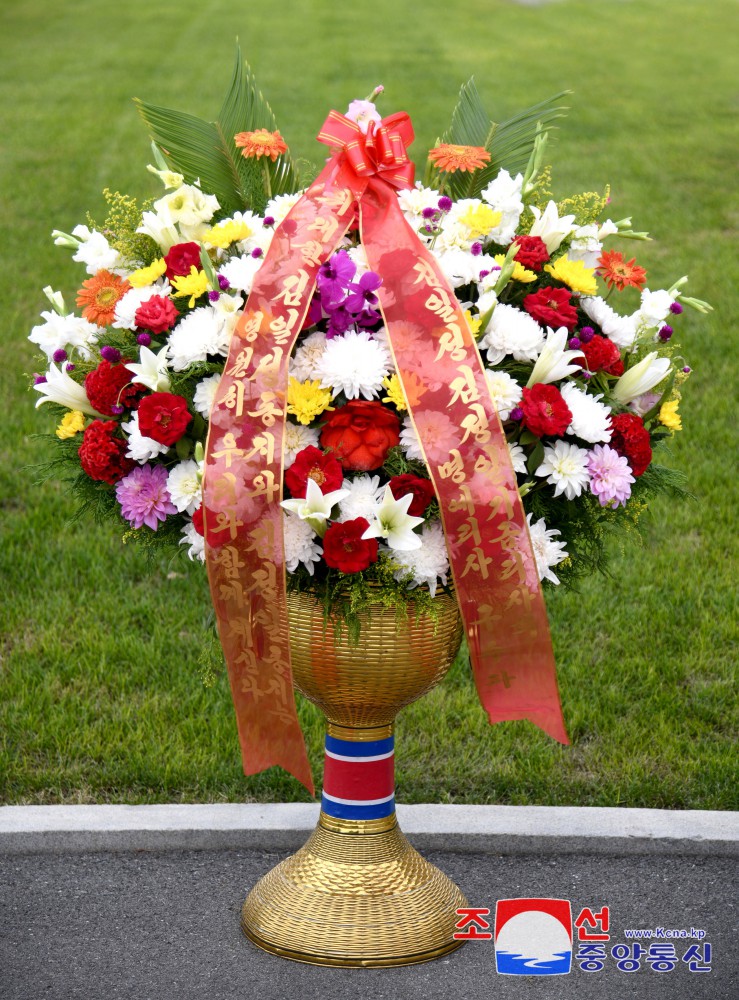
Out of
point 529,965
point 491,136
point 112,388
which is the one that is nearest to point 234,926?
point 529,965

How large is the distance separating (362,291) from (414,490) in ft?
1.49

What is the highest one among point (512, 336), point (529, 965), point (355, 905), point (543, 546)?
point (512, 336)

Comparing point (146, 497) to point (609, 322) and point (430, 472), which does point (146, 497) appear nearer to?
point (430, 472)

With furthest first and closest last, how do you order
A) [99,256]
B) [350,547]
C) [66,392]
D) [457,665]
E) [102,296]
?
1. [457,665]
2. [99,256]
3. [102,296]
4. [66,392]
5. [350,547]

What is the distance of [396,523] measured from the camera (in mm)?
2586

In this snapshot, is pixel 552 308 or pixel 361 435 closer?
pixel 361 435

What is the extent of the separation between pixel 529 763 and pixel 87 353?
198 cm

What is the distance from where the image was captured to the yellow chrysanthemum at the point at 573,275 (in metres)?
2.94

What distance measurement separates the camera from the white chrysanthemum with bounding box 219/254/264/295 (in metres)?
2.85

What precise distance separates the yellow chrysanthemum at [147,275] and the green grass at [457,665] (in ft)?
5.60

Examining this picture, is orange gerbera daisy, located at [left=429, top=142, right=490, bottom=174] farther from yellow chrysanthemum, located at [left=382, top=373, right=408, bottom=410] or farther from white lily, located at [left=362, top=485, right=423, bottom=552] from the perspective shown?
white lily, located at [left=362, top=485, right=423, bottom=552]

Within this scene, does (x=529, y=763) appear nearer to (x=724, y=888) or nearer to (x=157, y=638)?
(x=724, y=888)

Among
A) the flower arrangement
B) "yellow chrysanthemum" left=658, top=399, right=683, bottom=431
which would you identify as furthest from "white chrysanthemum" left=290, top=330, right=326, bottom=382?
"yellow chrysanthemum" left=658, top=399, right=683, bottom=431

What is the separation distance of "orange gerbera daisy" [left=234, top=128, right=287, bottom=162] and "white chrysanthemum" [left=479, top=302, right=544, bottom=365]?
76cm
